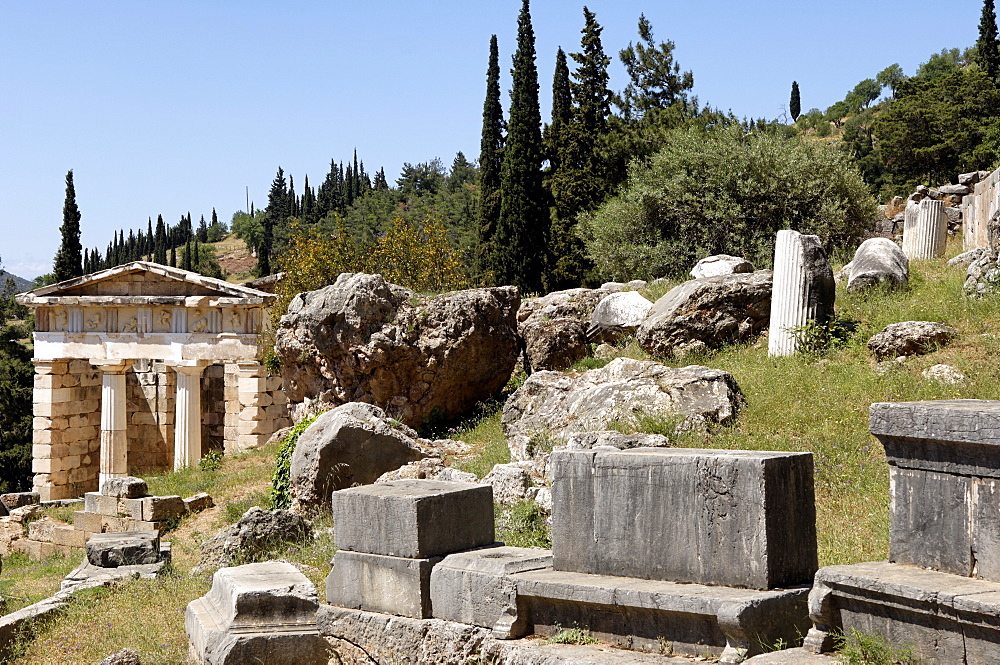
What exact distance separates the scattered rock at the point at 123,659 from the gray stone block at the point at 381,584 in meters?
1.50

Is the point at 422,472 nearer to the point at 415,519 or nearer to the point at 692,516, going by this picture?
the point at 415,519

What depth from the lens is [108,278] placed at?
22.2m

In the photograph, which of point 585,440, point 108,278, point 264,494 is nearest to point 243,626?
point 585,440

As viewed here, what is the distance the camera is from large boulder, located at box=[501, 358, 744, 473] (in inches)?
406

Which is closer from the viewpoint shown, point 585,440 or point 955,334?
point 585,440

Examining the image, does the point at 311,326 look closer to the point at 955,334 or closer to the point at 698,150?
the point at 955,334

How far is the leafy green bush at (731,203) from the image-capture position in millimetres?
21594

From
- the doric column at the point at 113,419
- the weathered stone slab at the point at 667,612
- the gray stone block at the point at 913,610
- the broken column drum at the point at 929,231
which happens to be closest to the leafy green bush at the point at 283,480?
the weathered stone slab at the point at 667,612

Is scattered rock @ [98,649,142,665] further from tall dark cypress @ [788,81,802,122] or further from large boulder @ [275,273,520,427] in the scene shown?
tall dark cypress @ [788,81,802,122]

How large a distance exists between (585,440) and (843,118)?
273ft

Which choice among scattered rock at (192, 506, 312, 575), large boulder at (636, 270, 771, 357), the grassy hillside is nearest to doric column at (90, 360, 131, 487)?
the grassy hillside

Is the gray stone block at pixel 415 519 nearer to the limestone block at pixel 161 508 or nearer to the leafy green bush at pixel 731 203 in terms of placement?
the limestone block at pixel 161 508

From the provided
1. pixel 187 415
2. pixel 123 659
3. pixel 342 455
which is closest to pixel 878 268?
pixel 342 455

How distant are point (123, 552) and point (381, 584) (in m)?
5.72
